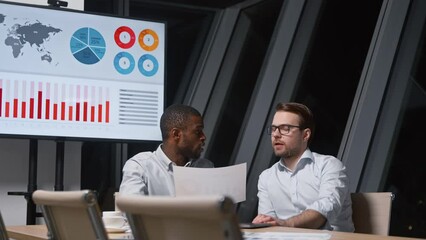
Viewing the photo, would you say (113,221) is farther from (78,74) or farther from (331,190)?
(78,74)

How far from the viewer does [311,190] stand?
355cm

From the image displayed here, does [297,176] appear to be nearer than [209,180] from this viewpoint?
No

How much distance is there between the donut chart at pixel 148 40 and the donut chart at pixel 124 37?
66 millimetres

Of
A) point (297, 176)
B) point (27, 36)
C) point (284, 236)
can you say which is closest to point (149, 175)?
point (297, 176)

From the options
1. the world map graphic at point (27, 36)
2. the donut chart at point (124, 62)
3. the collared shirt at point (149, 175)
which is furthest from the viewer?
the donut chart at point (124, 62)

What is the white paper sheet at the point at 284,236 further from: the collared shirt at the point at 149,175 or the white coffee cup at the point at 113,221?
the collared shirt at the point at 149,175

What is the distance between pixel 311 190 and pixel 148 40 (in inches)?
76.4

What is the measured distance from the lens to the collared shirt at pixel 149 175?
3.62 metres

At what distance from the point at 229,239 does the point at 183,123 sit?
2.60 meters

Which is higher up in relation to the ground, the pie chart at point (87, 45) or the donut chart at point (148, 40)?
the donut chart at point (148, 40)

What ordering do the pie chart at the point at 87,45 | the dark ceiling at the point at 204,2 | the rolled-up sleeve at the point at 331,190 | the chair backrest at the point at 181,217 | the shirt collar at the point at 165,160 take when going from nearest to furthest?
the chair backrest at the point at 181,217, the rolled-up sleeve at the point at 331,190, the shirt collar at the point at 165,160, the pie chart at the point at 87,45, the dark ceiling at the point at 204,2

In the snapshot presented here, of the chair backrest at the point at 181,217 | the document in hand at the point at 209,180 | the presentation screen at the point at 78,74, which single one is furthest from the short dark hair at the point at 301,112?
the chair backrest at the point at 181,217

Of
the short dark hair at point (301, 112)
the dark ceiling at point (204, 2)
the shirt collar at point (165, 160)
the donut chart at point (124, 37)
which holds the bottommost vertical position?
the shirt collar at point (165, 160)

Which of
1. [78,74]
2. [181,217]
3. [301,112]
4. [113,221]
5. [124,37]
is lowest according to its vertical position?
[113,221]
